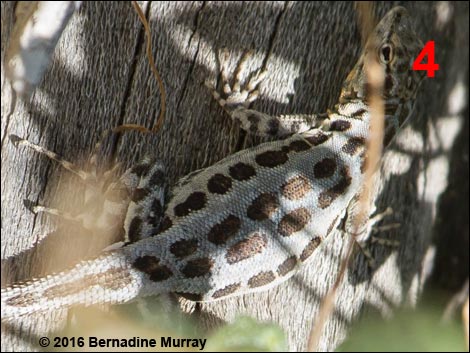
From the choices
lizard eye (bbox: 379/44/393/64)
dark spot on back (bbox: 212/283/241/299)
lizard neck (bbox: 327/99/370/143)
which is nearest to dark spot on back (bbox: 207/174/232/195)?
dark spot on back (bbox: 212/283/241/299)

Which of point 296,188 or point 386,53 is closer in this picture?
point 296,188

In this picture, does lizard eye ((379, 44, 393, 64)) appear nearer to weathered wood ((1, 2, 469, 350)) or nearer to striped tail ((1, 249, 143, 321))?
weathered wood ((1, 2, 469, 350))

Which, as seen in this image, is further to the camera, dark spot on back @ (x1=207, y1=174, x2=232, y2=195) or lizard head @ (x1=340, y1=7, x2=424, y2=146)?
lizard head @ (x1=340, y1=7, x2=424, y2=146)

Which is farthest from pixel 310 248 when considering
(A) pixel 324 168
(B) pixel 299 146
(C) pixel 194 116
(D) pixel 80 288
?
(D) pixel 80 288

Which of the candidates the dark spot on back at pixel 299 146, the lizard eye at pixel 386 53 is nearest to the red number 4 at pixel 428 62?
the lizard eye at pixel 386 53

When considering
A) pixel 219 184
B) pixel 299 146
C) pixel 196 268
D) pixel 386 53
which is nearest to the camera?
pixel 196 268

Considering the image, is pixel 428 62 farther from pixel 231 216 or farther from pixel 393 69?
pixel 231 216
